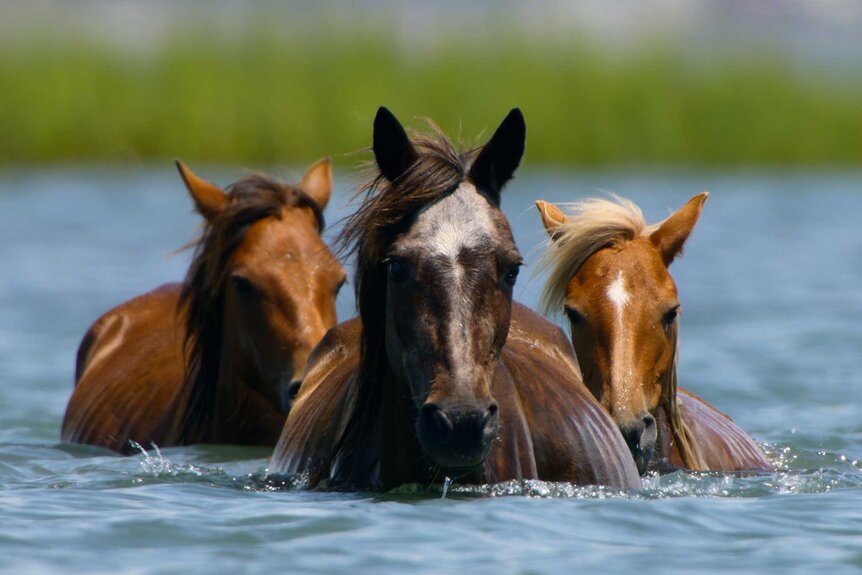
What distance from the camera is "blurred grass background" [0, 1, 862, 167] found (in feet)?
72.7

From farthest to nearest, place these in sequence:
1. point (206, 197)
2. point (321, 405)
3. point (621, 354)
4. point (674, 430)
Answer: point (206, 197) < point (674, 430) < point (621, 354) < point (321, 405)

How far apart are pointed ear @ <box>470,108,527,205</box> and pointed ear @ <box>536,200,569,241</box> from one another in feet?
5.13

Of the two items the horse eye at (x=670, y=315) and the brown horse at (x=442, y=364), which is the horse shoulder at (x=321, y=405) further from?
the horse eye at (x=670, y=315)

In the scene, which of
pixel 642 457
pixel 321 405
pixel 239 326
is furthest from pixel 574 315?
pixel 239 326

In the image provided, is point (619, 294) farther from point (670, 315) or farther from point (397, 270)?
point (397, 270)

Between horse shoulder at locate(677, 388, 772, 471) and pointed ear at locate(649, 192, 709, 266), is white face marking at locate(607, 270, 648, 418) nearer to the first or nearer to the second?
pointed ear at locate(649, 192, 709, 266)

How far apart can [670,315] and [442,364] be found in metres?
1.94

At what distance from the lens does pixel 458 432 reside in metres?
4.59

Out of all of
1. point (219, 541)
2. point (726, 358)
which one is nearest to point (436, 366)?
point (219, 541)

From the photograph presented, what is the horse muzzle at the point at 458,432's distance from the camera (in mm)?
4590

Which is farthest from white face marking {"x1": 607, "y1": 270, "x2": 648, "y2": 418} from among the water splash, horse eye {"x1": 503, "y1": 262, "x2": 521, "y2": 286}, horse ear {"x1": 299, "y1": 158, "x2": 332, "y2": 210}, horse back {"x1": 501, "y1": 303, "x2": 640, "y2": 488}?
horse ear {"x1": 299, "y1": 158, "x2": 332, "y2": 210}

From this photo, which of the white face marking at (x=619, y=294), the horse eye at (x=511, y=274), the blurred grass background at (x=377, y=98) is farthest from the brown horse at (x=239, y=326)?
the blurred grass background at (x=377, y=98)

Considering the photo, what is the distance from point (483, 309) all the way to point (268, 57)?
20.5 m

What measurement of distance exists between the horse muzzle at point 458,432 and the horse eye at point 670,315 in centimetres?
190
